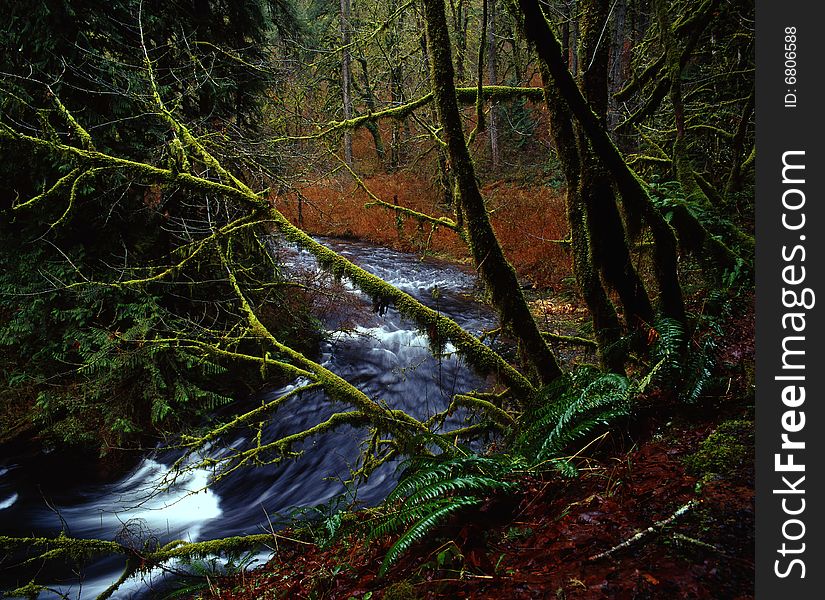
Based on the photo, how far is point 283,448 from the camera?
3.52 metres

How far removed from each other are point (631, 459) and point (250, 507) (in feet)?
18.4

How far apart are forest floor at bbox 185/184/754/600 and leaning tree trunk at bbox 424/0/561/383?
98 cm

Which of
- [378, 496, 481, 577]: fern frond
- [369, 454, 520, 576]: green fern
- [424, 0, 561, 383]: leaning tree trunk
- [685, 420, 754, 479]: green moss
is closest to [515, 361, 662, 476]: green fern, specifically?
[369, 454, 520, 576]: green fern

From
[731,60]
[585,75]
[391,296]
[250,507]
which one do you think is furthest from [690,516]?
[731,60]

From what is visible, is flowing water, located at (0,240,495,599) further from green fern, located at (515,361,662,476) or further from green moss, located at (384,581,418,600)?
green moss, located at (384,581,418,600)

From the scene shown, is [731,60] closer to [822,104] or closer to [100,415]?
[822,104]

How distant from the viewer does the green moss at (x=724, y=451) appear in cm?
171

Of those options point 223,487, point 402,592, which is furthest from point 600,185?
point 223,487

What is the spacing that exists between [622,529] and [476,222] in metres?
2.14

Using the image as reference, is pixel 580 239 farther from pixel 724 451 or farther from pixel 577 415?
pixel 724 451

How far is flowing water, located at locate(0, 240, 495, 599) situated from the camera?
5660mm

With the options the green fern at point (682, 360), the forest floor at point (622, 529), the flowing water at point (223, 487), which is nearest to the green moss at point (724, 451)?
the forest floor at point (622, 529)

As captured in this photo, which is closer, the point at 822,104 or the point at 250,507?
the point at 822,104

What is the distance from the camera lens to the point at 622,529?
1599 millimetres
